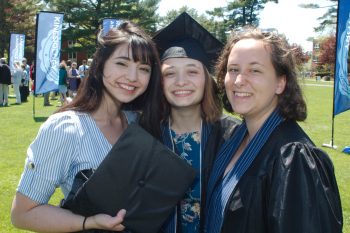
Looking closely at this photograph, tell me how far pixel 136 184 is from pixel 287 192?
71 centimetres

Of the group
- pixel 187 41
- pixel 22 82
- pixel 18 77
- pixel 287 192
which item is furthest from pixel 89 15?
pixel 287 192

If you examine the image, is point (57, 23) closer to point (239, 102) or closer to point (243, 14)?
point (239, 102)

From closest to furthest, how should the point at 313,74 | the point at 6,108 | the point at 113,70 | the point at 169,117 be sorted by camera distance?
the point at 113,70
the point at 169,117
the point at 6,108
the point at 313,74

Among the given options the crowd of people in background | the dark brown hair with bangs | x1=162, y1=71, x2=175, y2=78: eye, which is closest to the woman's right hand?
the dark brown hair with bangs

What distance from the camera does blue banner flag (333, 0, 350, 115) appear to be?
8359mm

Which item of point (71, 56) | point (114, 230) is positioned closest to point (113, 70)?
point (114, 230)

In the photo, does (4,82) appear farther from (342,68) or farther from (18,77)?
(342,68)

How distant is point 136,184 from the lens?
1976mm

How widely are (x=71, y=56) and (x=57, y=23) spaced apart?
34.5 m

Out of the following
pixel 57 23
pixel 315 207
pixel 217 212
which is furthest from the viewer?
pixel 57 23

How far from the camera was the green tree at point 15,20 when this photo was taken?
126ft

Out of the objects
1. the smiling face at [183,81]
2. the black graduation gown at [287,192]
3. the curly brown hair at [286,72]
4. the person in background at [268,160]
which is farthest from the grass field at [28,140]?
the smiling face at [183,81]

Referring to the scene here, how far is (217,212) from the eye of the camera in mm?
2150

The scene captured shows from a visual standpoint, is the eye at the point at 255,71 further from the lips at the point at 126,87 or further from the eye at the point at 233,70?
the lips at the point at 126,87
